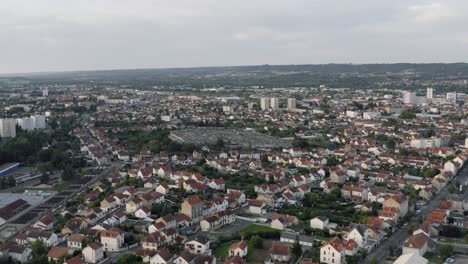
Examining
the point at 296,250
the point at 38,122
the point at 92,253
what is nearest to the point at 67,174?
the point at 92,253

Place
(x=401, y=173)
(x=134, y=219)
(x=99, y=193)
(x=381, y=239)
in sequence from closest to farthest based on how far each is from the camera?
(x=381, y=239) → (x=134, y=219) → (x=99, y=193) → (x=401, y=173)

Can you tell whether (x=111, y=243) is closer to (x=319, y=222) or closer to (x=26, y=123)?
(x=319, y=222)

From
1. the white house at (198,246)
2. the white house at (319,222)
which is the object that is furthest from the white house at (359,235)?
the white house at (198,246)

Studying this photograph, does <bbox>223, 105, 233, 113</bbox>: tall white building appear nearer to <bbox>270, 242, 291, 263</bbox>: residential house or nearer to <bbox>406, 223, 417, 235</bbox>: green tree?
<bbox>406, 223, 417, 235</bbox>: green tree

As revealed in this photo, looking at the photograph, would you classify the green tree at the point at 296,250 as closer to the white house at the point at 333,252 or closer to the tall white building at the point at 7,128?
the white house at the point at 333,252

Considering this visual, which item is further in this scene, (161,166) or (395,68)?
(395,68)

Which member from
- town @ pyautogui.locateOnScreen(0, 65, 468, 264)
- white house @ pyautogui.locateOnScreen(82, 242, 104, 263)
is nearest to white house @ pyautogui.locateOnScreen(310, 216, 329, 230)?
town @ pyautogui.locateOnScreen(0, 65, 468, 264)

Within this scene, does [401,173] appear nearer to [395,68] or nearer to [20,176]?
[20,176]

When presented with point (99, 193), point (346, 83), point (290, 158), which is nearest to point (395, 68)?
point (346, 83)
